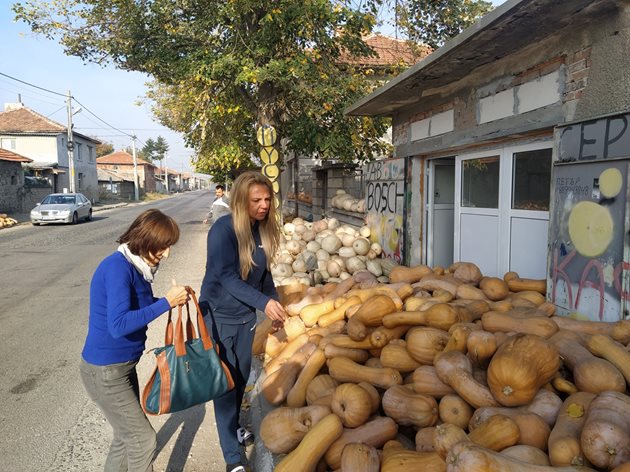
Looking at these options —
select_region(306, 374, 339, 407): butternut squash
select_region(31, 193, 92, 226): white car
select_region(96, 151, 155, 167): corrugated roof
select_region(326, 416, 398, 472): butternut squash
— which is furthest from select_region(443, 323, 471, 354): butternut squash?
select_region(96, 151, 155, 167): corrugated roof

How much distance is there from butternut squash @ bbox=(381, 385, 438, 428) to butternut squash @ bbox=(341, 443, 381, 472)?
1.19 ft

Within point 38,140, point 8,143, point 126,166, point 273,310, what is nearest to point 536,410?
point 273,310

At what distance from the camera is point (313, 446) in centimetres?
269

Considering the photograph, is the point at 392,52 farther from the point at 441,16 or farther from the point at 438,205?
the point at 438,205

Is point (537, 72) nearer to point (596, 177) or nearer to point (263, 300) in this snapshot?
point (596, 177)

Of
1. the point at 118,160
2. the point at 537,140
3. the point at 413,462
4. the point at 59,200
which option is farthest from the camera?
the point at 118,160

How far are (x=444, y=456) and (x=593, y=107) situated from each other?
3003 mm

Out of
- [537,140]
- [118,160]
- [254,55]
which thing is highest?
[118,160]

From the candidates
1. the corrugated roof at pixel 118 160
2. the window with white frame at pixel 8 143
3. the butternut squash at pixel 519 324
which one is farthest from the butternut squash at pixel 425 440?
the corrugated roof at pixel 118 160

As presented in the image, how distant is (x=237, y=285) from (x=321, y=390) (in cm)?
103

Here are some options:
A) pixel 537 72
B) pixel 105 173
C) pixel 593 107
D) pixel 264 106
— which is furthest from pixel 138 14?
pixel 105 173

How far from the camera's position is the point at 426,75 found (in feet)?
17.9

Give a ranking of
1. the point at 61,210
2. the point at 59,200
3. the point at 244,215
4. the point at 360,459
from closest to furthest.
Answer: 1. the point at 360,459
2. the point at 244,215
3. the point at 61,210
4. the point at 59,200

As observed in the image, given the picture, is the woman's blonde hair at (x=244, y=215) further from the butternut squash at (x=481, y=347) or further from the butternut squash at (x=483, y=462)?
the butternut squash at (x=483, y=462)
